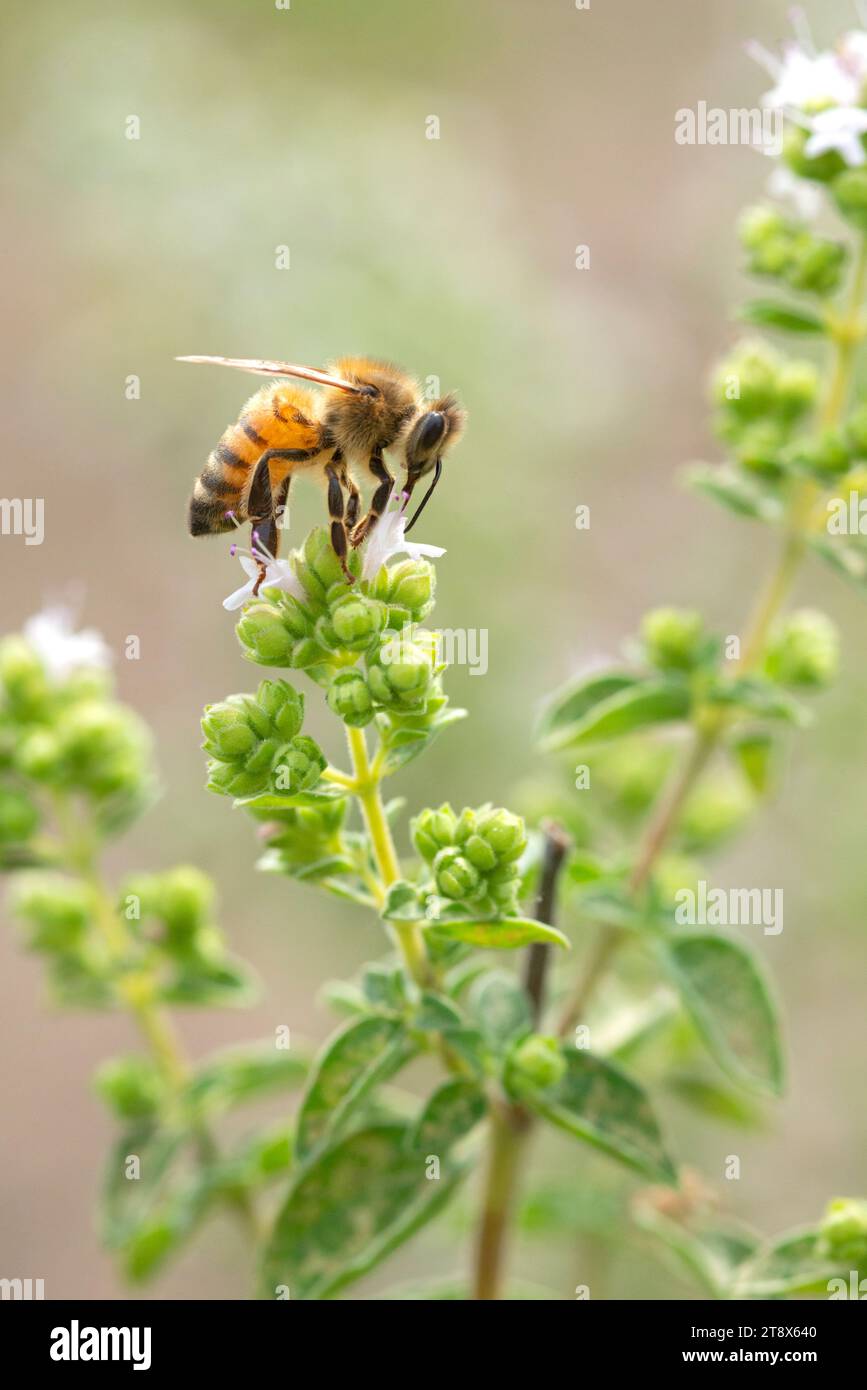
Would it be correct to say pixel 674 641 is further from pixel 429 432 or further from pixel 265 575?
pixel 265 575

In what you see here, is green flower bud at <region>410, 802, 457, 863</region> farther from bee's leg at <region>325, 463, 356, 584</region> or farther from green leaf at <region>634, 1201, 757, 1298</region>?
green leaf at <region>634, 1201, 757, 1298</region>

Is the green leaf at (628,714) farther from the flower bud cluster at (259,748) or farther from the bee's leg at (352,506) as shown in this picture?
the flower bud cluster at (259,748)

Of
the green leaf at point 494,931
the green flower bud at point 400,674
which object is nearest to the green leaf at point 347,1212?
the green leaf at point 494,931

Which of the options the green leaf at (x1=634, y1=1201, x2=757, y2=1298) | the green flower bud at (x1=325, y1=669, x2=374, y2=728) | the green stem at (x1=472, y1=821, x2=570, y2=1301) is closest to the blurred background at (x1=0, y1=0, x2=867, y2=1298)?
the green leaf at (x1=634, y1=1201, x2=757, y2=1298)
